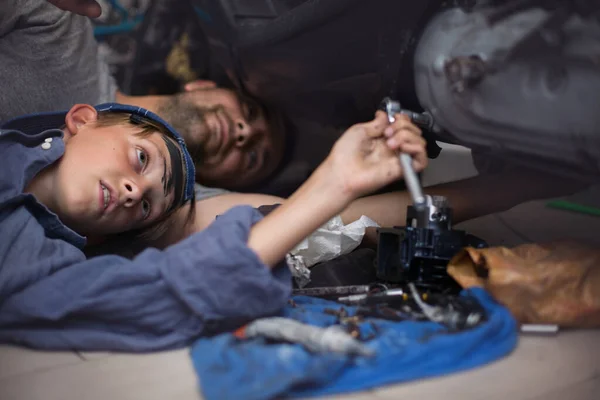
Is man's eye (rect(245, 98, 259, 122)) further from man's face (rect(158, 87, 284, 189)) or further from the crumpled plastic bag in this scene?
the crumpled plastic bag

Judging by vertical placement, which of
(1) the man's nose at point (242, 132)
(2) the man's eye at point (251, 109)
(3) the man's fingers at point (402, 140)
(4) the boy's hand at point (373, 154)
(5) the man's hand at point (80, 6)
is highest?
(5) the man's hand at point (80, 6)

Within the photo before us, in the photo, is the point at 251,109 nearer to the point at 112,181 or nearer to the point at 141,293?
the point at 112,181

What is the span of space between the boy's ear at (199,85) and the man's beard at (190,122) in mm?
93

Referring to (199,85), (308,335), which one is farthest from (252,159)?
(308,335)

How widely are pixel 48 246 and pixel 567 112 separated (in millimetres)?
568

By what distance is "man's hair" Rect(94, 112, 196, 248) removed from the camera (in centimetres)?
87

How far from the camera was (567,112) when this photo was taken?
581 millimetres

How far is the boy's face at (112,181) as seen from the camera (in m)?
0.77

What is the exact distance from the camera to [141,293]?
0.62 meters

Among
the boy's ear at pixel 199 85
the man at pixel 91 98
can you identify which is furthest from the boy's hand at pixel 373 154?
the boy's ear at pixel 199 85

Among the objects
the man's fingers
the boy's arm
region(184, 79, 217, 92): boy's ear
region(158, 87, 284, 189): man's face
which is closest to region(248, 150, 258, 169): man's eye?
region(158, 87, 284, 189): man's face

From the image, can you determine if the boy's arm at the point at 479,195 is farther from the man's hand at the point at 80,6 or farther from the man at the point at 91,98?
the man's hand at the point at 80,6

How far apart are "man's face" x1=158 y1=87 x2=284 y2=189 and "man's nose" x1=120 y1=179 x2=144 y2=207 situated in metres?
0.28

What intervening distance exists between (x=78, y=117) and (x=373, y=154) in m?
0.47
